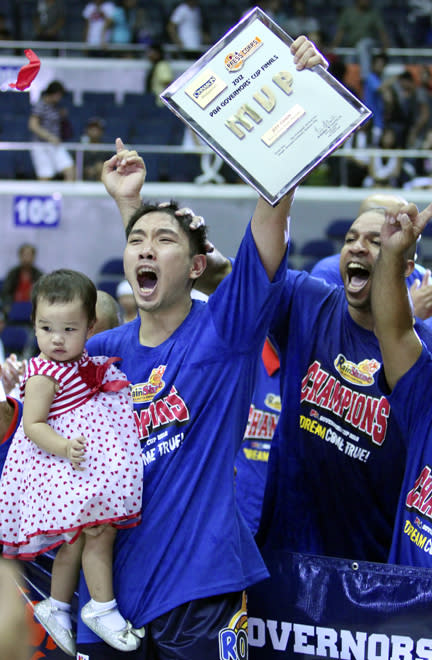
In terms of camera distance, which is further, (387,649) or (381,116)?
(381,116)

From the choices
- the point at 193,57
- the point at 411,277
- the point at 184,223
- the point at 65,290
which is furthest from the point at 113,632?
the point at 193,57

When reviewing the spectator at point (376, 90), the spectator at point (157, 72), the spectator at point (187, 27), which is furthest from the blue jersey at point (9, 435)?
the spectator at point (187, 27)

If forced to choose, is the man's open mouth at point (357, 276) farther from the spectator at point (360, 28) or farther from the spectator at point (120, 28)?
the spectator at point (120, 28)

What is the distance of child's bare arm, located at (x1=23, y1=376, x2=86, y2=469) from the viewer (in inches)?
98.0

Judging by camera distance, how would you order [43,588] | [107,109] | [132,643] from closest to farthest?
[132,643] → [43,588] → [107,109]

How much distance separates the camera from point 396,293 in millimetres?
2641

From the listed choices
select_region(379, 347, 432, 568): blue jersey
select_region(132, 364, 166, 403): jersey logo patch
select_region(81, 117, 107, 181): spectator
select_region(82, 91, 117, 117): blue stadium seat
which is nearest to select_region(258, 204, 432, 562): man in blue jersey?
select_region(379, 347, 432, 568): blue jersey

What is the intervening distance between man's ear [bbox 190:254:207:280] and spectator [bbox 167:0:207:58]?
11263 mm

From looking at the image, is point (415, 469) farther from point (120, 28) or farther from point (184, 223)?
point (120, 28)

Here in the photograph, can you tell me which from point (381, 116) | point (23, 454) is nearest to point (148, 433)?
point (23, 454)

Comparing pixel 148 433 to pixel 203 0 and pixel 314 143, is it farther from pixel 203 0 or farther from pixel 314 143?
pixel 203 0

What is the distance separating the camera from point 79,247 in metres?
11.5

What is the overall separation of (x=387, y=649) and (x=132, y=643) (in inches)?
28.3

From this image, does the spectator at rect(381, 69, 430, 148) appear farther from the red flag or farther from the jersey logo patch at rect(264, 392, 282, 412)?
the red flag
